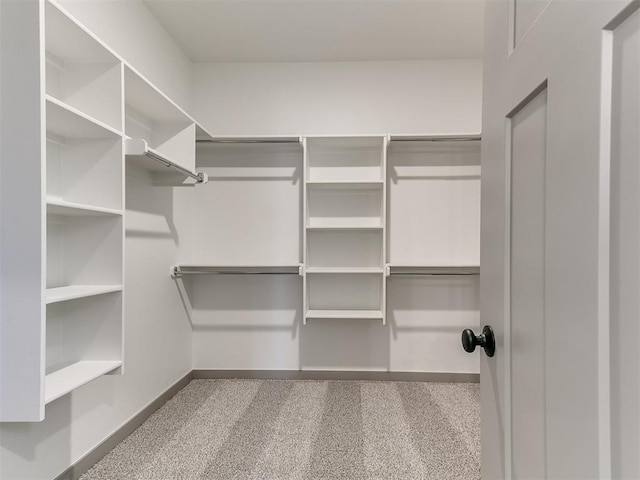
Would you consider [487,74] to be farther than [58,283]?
No

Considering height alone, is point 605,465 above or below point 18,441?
above

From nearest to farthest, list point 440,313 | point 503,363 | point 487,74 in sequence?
point 503,363, point 487,74, point 440,313

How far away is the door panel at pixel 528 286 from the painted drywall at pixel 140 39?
5.88 ft

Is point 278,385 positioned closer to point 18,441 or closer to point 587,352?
point 18,441

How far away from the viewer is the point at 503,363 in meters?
0.70

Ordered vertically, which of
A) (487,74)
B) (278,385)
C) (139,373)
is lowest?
(278,385)

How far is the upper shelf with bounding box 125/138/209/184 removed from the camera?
154 centimetres

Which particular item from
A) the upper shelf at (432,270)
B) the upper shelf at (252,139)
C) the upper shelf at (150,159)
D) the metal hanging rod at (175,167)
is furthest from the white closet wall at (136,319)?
the upper shelf at (432,270)

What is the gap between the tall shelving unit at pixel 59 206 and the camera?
1.05 meters

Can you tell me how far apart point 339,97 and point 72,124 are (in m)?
1.86

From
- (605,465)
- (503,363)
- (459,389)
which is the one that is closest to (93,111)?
(503,363)

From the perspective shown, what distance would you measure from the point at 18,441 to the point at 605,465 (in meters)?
1.70

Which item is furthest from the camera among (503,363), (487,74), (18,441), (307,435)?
(307,435)

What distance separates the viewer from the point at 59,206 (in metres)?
1.16
